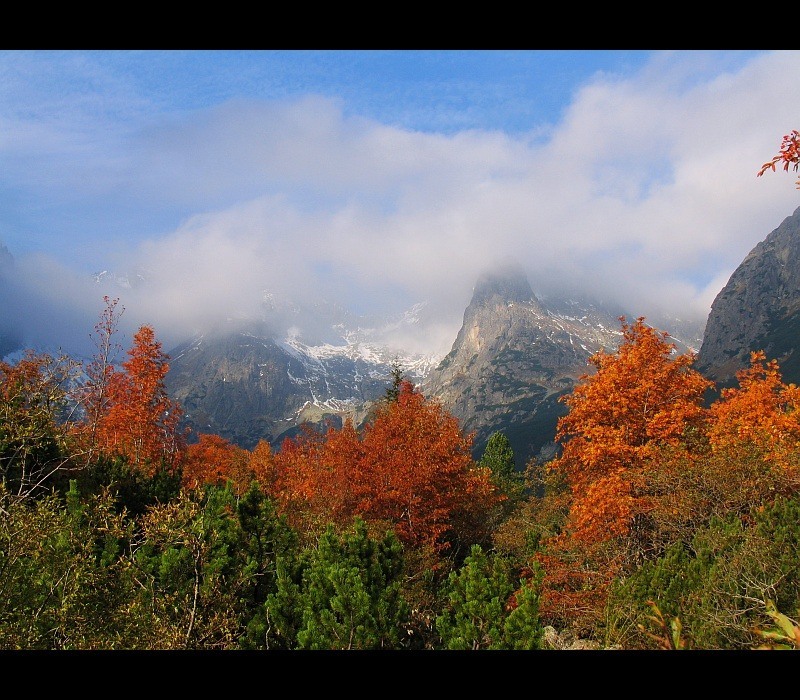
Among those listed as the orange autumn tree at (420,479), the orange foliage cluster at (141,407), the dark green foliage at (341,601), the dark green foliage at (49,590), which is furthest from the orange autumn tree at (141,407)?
the dark green foliage at (49,590)

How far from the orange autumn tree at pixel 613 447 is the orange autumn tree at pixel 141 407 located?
67.1ft

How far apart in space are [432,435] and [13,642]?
2095 cm

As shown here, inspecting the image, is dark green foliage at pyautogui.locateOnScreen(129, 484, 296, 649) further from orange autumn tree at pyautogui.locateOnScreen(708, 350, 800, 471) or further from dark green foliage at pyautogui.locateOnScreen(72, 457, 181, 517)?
orange autumn tree at pyautogui.locateOnScreen(708, 350, 800, 471)

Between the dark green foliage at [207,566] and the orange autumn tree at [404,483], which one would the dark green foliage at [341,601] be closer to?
the dark green foliage at [207,566]

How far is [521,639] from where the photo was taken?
37.5ft

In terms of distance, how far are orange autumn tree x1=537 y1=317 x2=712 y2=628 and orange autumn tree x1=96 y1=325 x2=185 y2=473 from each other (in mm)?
20453

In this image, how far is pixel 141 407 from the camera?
2886 centimetres

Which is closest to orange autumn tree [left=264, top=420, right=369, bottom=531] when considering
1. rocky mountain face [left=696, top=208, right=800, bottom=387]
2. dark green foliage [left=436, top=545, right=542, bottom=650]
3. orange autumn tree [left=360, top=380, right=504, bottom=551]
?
orange autumn tree [left=360, top=380, right=504, bottom=551]

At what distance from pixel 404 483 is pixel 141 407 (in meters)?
15.4

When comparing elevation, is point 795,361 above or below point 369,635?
above

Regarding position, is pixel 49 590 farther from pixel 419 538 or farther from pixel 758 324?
pixel 758 324

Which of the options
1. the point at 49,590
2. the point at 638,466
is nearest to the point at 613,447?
the point at 638,466
